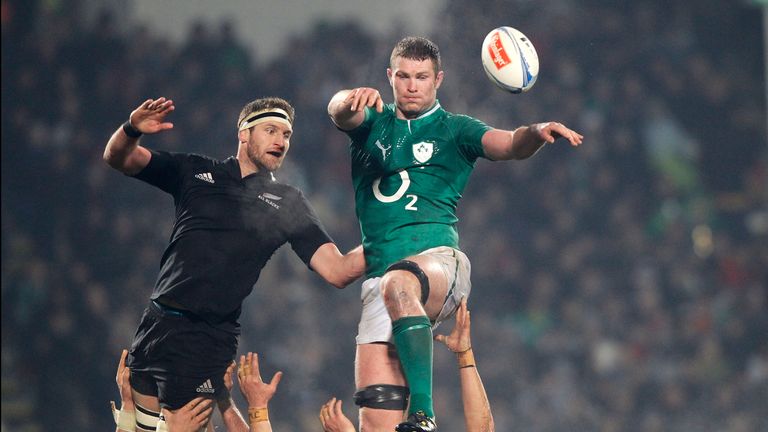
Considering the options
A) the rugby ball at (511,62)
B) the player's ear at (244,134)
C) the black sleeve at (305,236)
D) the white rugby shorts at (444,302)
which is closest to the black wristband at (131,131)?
the player's ear at (244,134)

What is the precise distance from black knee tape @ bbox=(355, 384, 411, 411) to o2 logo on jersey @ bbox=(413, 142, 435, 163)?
1.14 metres

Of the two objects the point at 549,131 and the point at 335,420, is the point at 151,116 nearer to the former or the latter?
the point at 335,420

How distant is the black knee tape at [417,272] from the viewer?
448 centimetres

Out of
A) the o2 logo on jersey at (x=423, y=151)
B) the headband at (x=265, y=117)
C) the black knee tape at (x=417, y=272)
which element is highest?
the headband at (x=265, y=117)

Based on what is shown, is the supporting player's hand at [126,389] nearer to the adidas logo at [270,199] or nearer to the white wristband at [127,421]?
the white wristband at [127,421]

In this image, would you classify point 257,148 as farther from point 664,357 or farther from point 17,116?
point 664,357

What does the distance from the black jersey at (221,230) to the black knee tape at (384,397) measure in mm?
829

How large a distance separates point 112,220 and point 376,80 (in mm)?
3461

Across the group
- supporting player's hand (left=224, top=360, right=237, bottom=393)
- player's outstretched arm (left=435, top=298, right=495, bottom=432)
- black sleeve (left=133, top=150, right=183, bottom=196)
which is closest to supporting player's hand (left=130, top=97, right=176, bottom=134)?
black sleeve (left=133, top=150, right=183, bottom=196)

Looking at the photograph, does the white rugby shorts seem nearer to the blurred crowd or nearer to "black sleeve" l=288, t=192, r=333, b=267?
"black sleeve" l=288, t=192, r=333, b=267

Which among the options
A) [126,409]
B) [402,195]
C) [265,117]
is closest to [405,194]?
[402,195]

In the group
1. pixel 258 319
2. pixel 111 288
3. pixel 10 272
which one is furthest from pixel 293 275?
pixel 10 272

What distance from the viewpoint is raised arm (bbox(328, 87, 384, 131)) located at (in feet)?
14.4

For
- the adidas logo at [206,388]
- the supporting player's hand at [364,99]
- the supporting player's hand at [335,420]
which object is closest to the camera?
the supporting player's hand at [364,99]
